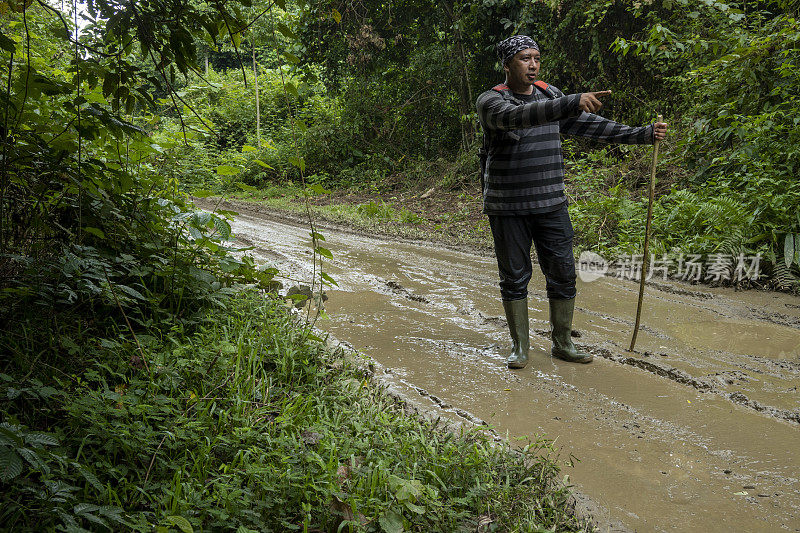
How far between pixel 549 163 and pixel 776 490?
231 centimetres

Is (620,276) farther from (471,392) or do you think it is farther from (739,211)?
(471,392)

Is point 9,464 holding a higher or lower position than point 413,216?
lower

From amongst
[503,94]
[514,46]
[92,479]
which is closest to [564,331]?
[503,94]

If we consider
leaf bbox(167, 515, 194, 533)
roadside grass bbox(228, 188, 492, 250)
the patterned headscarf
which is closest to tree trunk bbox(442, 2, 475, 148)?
roadside grass bbox(228, 188, 492, 250)

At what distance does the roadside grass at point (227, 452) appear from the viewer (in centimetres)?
190

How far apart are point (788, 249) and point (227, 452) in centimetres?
608

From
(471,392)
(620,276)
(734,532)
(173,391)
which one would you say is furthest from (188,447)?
(620,276)

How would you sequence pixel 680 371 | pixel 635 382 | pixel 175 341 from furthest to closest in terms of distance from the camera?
1. pixel 680 371
2. pixel 635 382
3. pixel 175 341

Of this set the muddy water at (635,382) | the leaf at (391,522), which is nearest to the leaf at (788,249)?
the muddy water at (635,382)

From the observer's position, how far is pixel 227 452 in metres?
2.36

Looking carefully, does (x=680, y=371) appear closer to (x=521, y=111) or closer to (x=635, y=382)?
(x=635, y=382)

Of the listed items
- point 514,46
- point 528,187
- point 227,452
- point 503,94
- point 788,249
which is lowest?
point 227,452

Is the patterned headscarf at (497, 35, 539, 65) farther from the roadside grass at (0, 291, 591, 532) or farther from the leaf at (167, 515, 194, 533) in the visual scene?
the leaf at (167, 515, 194, 533)

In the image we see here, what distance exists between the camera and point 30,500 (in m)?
1.91
